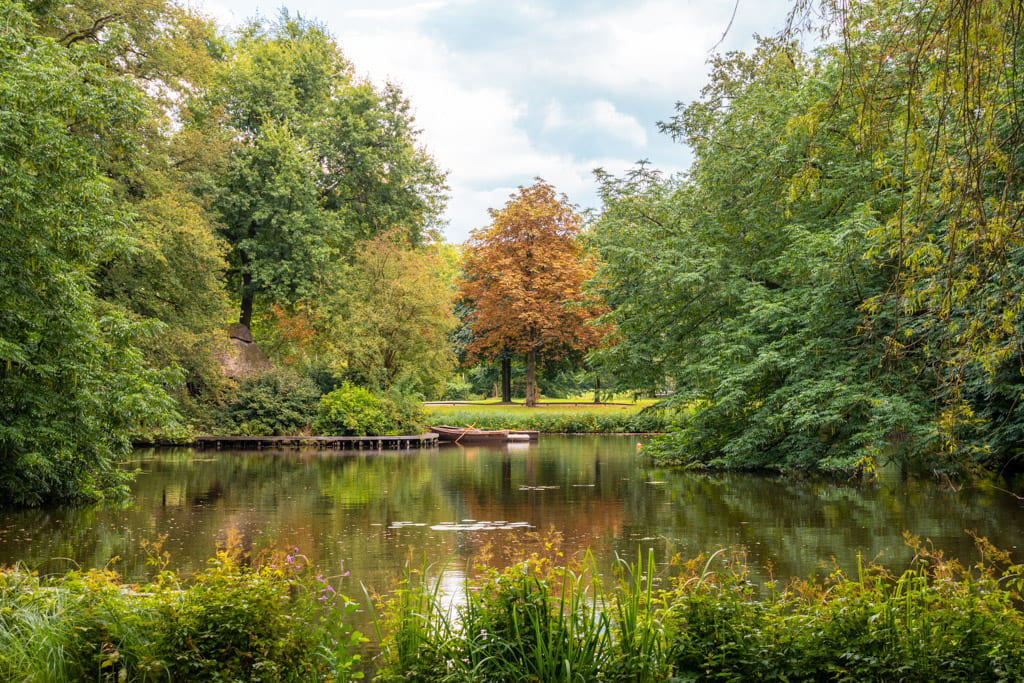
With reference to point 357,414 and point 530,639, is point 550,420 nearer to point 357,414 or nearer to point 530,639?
point 357,414

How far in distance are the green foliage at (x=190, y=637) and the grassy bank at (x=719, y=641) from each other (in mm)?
441

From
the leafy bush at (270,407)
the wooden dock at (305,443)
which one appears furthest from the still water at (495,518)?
the leafy bush at (270,407)

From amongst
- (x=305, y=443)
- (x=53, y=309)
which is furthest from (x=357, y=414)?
(x=53, y=309)

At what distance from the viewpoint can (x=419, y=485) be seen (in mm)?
17328

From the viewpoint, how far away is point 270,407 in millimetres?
28812

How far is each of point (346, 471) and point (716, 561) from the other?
13.0 meters

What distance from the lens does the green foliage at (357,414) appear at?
2916cm

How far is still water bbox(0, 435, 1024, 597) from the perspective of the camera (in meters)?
9.38

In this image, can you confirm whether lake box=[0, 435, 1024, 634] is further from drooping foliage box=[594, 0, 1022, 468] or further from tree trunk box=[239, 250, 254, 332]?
tree trunk box=[239, 250, 254, 332]

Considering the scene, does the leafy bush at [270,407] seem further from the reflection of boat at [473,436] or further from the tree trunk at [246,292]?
the reflection of boat at [473,436]

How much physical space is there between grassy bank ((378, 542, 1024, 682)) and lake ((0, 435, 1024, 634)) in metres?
1.13

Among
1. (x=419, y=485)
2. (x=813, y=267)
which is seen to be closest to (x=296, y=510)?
(x=419, y=485)

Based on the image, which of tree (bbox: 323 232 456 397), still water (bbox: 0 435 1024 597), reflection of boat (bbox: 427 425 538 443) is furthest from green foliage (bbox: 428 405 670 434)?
still water (bbox: 0 435 1024 597)

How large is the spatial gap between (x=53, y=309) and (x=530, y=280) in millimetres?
31908
